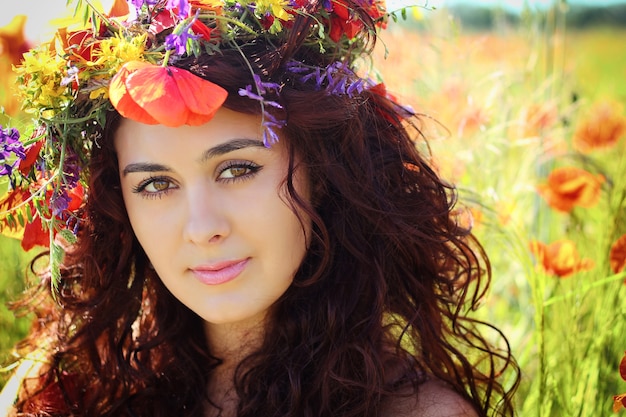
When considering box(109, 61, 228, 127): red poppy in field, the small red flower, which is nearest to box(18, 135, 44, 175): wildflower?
the small red flower

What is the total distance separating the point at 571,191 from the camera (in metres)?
2.43

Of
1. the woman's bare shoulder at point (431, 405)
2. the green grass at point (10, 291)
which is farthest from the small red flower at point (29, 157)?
the woman's bare shoulder at point (431, 405)

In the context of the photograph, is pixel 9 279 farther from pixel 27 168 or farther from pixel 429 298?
pixel 429 298

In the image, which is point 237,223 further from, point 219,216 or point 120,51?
point 120,51

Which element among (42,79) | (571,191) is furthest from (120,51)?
(571,191)

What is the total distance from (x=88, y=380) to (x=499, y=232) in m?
1.15

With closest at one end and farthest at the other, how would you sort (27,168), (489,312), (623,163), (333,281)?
1. (27,168)
2. (333,281)
3. (623,163)
4. (489,312)

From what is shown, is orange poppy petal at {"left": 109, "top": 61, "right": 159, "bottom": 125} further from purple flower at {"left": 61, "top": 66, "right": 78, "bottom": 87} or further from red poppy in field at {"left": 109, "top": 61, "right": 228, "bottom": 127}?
purple flower at {"left": 61, "top": 66, "right": 78, "bottom": 87}

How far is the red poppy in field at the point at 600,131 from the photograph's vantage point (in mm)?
2900

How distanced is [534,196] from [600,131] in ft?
1.17

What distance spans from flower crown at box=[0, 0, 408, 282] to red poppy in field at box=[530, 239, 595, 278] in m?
→ 0.78

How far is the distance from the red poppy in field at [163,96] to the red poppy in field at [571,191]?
1.33m

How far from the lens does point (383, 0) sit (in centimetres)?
177

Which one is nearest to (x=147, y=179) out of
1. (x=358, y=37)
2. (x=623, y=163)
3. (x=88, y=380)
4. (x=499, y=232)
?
(x=358, y=37)
